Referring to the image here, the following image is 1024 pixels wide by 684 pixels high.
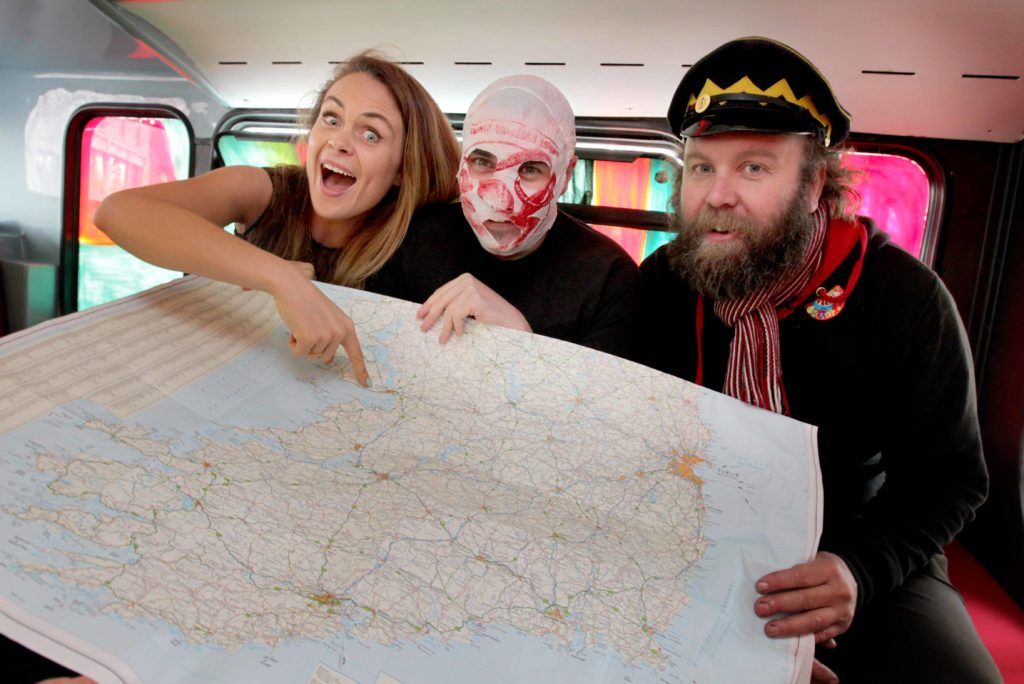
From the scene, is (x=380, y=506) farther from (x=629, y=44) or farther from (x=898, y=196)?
(x=898, y=196)

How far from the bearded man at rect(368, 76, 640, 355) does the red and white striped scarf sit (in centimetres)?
22

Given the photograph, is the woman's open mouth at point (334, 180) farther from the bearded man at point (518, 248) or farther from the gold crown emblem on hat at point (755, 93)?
the gold crown emblem on hat at point (755, 93)

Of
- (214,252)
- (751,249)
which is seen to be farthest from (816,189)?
(214,252)

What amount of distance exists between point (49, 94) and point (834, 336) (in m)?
3.31

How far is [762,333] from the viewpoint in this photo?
4.58 feet

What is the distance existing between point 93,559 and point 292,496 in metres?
0.26

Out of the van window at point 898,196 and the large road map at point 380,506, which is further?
the van window at point 898,196

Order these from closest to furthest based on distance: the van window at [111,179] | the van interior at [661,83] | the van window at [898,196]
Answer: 1. the van interior at [661,83]
2. the van window at [898,196]
3. the van window at [111,179]

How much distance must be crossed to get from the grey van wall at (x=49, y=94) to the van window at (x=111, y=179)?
108mm

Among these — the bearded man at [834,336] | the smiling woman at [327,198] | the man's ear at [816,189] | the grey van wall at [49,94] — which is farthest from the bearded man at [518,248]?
the grey van wall at [49,94]

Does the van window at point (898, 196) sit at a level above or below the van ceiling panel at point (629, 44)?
below

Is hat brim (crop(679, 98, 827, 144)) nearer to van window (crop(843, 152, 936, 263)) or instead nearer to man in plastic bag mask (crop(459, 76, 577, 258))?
man in plastic bag mask (crop(459, 76, 577, 258))

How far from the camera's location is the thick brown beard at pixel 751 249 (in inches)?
55.1

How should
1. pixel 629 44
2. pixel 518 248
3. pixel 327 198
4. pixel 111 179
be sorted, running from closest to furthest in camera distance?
pixel 518 248, pixel 327 198, pixel 629 44, pixel 111 179
